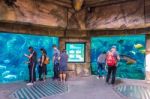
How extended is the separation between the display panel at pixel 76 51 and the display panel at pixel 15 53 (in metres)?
2.13

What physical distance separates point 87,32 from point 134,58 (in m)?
3.54

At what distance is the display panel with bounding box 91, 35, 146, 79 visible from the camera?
12.5 meters

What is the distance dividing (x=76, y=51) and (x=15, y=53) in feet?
14.3

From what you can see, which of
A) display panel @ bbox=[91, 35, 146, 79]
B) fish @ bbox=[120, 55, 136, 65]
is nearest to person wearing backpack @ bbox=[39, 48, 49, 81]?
display panel @ bbox=[91, 35, 146, 79]

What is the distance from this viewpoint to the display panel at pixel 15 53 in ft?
35.8

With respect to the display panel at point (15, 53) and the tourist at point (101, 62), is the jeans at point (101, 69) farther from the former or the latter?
the display panel at point (15, 53)

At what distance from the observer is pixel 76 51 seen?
14.3 meters

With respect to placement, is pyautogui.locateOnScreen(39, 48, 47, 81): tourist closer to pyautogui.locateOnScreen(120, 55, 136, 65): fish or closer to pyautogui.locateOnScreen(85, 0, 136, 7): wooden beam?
pyautogui.locateOnScreen(85, 0, 136, 7): wooden beam

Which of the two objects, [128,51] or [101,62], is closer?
[101,62]

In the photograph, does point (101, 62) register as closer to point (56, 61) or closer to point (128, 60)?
point (128, 60)

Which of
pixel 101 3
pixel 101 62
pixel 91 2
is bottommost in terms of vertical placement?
pixel 101 62

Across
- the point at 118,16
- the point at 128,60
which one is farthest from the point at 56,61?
the point at 118,16

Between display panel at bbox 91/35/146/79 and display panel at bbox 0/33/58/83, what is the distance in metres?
3.99

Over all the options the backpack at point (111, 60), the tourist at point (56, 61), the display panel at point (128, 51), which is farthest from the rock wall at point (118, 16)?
the tourist at point (56, 61)
